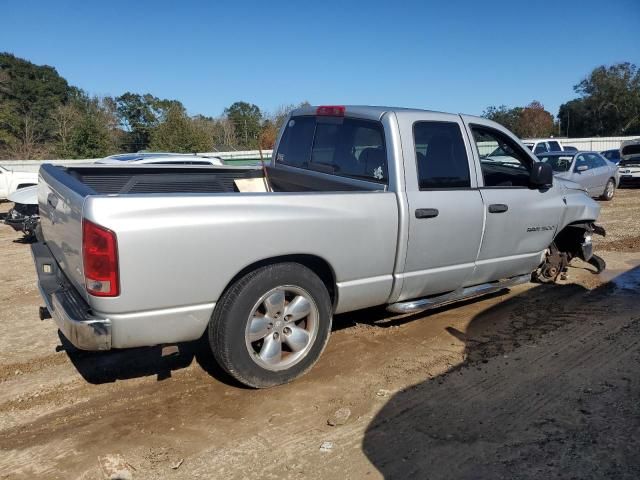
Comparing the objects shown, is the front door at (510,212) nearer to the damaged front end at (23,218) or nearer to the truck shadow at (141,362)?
the truck shadow at (141,362)

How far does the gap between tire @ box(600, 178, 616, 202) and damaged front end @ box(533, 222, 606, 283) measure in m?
11.0

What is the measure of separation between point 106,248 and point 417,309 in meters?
2.54

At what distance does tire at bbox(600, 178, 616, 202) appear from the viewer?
1605cm

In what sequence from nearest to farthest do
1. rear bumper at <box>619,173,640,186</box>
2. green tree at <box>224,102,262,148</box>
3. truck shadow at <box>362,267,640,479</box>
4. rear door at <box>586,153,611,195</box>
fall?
truck shadow at <box>362,267,640,479</box>
rear door at <box>586,153,611,195</box>
rear bumper at <box>619,173,640,186</box>
green tree at <box>224,102,262,148</box>

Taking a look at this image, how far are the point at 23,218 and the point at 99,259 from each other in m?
7.61

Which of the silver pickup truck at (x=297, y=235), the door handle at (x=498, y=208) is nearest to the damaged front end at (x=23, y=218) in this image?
the silver pickup truck at (x=297, y=235)

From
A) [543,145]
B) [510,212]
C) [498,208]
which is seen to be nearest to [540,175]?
[510,212]

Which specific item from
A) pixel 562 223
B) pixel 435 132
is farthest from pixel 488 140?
pixel 562 223

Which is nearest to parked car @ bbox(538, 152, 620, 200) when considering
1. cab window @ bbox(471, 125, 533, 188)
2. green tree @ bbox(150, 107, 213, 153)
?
cab window @ bbox(471, 125, 533, 188)

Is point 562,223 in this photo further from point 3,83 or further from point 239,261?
point 3,83

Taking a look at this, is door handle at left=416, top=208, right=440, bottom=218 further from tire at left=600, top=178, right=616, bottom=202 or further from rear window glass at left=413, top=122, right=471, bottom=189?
tire at left=600, top=178, right=616, bottom=202

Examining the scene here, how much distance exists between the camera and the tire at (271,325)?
11.2 ft

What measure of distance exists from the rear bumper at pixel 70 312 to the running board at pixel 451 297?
7.40ft

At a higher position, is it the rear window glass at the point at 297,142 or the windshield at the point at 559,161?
the rear window glass at the point at 297,142
